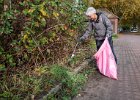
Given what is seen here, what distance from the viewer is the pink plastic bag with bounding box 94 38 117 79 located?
1003 cm

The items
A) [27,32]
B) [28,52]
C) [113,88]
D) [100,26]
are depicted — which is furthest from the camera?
[100,26]

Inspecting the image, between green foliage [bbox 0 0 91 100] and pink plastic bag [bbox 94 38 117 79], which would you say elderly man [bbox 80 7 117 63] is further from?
green foliage [bbox 0 0 91 100]

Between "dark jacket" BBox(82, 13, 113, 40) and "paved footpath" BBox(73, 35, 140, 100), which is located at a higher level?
"dark jacket" BBox(82, 13, 113, 40)

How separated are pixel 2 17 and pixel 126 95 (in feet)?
10.3

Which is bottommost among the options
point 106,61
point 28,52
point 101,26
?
point 106,61

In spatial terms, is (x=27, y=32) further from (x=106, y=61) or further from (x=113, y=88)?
(x=106, y=61)

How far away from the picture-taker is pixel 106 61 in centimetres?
1012

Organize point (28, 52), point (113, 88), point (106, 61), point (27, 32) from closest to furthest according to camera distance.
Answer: point (27, 32) < point (28, 52) < point (113, 88) < point (106, 61)

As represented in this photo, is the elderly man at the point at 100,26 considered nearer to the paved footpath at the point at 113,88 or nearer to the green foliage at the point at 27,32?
the paved footpath at the point at 113,88

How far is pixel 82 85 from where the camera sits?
28.9ft

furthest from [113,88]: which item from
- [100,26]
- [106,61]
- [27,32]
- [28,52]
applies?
[27,32]

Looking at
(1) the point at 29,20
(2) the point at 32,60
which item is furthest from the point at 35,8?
(2) the point at 32,60

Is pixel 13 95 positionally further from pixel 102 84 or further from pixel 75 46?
pixel 75 46

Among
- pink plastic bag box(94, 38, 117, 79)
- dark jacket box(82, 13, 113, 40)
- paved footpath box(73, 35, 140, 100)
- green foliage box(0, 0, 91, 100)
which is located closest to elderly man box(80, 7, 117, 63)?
dark jacket box(82, 13, 113, 40)
